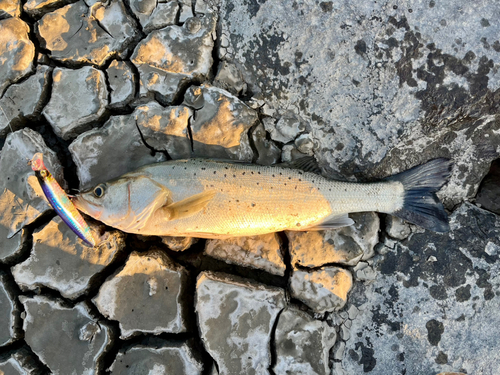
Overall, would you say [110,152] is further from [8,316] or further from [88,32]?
[8,316]

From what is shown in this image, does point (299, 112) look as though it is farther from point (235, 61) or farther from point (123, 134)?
point (123, 134)

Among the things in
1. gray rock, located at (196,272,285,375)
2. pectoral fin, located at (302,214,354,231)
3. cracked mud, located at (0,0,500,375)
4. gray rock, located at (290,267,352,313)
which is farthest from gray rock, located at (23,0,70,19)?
gray rock, located at (290,267,352,313)

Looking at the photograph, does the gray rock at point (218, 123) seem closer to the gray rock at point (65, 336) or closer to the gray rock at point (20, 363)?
the gray rock at point (65, 336)

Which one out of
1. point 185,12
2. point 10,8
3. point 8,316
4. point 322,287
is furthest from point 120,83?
point 322,287

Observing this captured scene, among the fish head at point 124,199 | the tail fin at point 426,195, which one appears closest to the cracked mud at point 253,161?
the tail fin at point 426,195

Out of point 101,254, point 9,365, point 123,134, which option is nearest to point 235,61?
point 123,134
